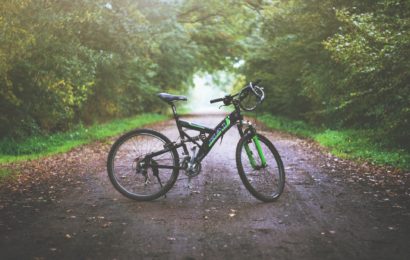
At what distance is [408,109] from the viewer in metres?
6.93

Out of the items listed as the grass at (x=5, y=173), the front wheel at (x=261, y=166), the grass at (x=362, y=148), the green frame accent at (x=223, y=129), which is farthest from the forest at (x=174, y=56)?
the green frame accent at (x=223, y=129)

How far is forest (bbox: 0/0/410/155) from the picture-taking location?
→ 8133mm

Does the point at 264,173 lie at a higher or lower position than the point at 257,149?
lower

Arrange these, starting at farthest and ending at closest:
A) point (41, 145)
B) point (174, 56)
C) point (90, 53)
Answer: point (174, 56), point (90, 53), point (41, 145)

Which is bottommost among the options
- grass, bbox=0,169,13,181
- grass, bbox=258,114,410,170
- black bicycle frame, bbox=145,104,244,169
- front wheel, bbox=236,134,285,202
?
grass, bbox=0,169,13,181

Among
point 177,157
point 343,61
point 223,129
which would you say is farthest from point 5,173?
point 343,61

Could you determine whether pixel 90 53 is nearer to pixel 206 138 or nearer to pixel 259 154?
pixel 206 138

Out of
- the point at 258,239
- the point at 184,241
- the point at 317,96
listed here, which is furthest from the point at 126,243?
the point at 317,96

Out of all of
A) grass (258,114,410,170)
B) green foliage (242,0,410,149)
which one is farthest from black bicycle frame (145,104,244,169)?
grass (258,114,410,170)

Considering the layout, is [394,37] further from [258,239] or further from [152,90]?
[152,90]

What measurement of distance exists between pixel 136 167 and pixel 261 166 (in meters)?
1.57

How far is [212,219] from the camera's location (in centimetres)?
461

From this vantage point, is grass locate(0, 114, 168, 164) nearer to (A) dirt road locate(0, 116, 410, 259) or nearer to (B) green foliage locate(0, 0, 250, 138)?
(B) green foliage locate(0, 0, 250, 138)

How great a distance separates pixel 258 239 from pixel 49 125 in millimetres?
11538
